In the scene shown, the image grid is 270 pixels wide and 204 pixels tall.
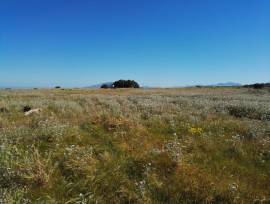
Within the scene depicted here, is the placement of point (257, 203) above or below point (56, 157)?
below

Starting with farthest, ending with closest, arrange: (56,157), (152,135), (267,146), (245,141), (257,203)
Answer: (152,135)
(245,141)
(267,146)
(56,157)
(257,203)

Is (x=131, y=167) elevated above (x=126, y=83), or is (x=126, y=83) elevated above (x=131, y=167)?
(x=126, y=83)

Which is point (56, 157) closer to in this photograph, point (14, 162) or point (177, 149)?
point (14, 162)

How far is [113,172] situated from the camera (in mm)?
7500

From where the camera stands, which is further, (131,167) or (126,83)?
(126,83)

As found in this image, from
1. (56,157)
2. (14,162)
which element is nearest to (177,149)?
(56,157)

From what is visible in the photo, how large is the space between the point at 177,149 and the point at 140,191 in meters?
2.38

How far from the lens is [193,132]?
11578 mm

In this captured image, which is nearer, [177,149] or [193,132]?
[177,149]

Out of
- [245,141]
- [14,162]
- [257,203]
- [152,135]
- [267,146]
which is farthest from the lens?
[152,135]

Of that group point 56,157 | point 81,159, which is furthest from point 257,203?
point 56,157

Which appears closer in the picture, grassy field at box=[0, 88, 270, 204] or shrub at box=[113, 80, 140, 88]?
grassy field at box=[0, 88, 270, 204]

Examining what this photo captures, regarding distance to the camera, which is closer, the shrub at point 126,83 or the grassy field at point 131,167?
the grassy field at point 131,167

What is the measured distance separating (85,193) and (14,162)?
1901mm
